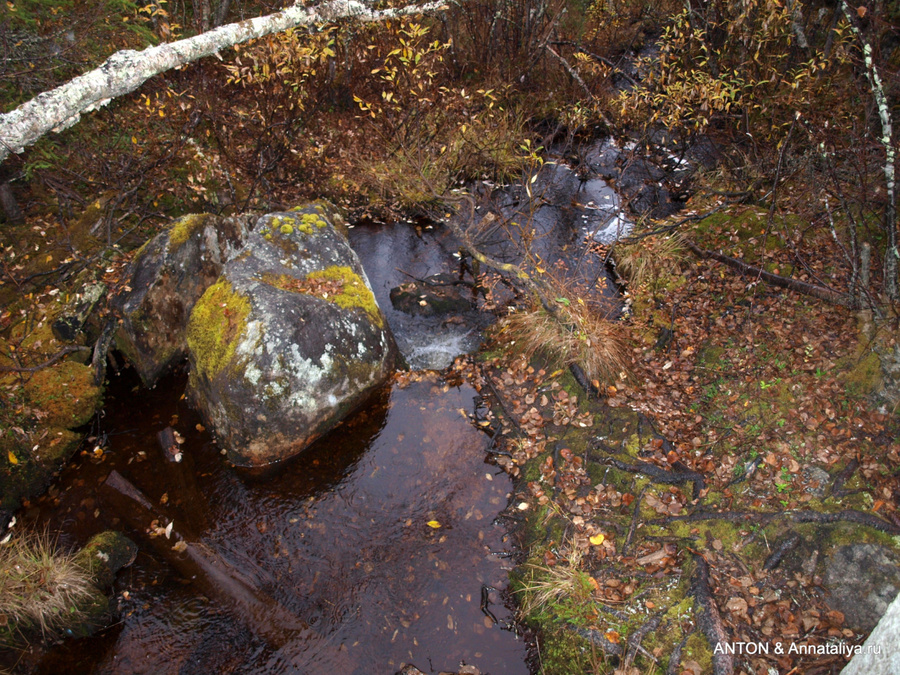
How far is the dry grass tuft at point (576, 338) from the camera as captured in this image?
5957mm

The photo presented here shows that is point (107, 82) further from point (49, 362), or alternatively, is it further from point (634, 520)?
point (634, 520)

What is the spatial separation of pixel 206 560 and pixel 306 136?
26.1 ft

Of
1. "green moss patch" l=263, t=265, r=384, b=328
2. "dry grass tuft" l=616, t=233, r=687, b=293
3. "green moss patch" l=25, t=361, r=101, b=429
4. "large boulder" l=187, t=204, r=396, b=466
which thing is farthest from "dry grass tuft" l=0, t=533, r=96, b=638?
"dry grass tuft" l=616, t=233, r=687, b=293

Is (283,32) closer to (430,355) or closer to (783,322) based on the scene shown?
(430,355)

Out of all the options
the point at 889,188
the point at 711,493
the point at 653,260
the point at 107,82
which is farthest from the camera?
the point at 653,260

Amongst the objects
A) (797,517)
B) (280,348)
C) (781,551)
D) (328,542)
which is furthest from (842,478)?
(280,348)

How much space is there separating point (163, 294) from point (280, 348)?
2253 millimetres

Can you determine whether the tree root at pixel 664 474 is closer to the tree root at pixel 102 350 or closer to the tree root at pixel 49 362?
the tree root at pixel 102 350

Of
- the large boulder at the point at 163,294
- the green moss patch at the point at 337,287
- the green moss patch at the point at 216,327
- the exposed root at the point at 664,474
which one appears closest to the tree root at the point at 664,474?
the exposed root at the point at 664,474

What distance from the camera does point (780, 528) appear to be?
4117mm

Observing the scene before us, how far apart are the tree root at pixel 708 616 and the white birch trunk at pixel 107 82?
7124mm

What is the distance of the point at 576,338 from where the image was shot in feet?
20.2

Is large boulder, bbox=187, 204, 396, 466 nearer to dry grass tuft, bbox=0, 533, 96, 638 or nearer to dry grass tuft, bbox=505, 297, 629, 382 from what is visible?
dry grass tuft, bbox=0, 533, 96, 638

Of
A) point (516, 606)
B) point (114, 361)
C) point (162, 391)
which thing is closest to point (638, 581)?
point (516, 606)
